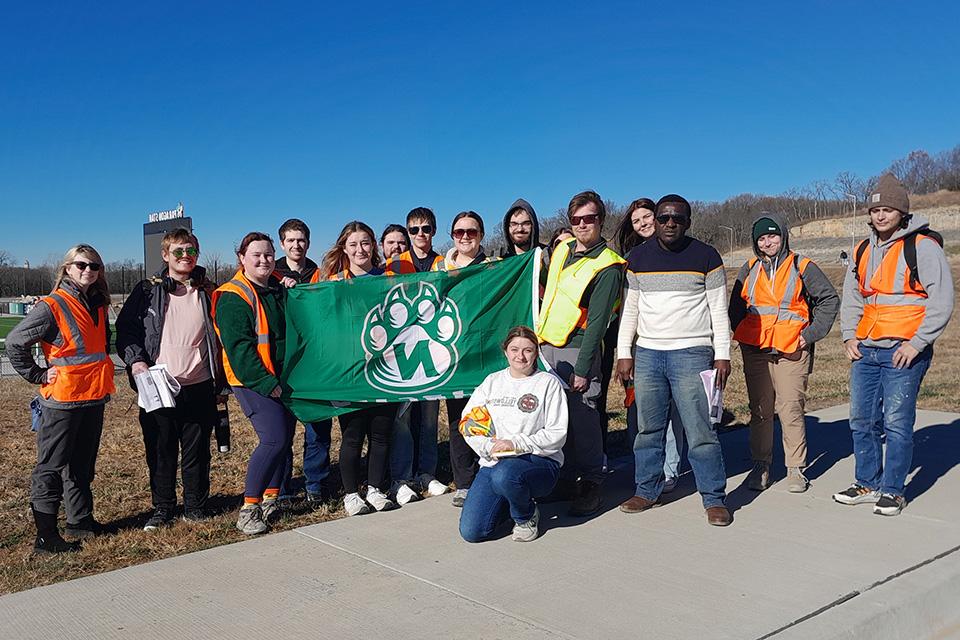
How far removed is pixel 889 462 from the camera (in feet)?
17.6

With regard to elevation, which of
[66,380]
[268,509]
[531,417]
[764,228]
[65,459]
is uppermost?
[764,228]

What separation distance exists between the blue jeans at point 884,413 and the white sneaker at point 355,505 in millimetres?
3404

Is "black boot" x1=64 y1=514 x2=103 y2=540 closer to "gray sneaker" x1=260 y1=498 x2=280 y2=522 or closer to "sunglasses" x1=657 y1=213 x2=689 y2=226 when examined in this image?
"gray sneaker" x1=260 y1=498 x2=280 y2=522

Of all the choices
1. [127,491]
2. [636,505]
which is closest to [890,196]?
[636,505]

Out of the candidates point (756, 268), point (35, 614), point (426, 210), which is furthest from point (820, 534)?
point (35, 614)

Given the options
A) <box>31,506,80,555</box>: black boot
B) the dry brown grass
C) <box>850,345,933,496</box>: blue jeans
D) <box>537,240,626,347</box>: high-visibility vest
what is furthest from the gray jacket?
<box>850,345,933,496</box>: blue jeans

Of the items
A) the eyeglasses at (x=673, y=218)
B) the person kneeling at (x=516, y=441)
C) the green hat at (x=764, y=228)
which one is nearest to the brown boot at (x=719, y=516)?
the person kneeling at (x=516, y=441)

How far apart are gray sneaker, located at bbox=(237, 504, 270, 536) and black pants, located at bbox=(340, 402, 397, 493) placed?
2.14ft

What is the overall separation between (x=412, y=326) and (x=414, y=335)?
7cm

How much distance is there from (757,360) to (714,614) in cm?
280

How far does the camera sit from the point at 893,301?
17.3 feet

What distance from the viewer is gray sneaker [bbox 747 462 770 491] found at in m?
5.98

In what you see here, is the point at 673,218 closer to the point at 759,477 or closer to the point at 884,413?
the point at 884,413

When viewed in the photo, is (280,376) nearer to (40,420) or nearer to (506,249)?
(40,420)
